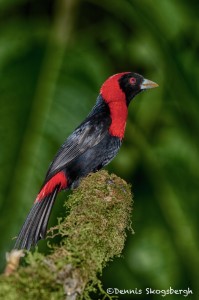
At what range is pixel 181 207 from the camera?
424 cm

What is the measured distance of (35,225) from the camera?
13.9 ft

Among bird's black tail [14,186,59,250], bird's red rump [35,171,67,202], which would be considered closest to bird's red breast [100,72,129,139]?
bird's red rump [35,171,67,202]

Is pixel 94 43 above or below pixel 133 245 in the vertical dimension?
above

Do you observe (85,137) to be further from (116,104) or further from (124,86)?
(124,86)

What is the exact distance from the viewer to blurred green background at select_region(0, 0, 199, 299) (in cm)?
410

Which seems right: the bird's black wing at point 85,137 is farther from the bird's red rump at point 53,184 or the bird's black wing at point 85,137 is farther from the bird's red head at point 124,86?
the bird's red head at point 124,86

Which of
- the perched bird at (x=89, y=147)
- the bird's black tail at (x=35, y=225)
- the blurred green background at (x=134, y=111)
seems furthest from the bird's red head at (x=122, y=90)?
the bird's black tail at (x=35, y=225)

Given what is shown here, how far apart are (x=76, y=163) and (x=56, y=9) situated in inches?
46.0

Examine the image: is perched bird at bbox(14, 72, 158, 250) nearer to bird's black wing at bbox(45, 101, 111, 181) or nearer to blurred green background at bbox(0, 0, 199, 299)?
bird's black wing at bbox(45, 101, 111, 181)

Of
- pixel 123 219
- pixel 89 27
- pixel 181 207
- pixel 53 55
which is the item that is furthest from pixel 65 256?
pixel 89 27

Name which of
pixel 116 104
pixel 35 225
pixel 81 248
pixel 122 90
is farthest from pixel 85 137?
pixel 81 248

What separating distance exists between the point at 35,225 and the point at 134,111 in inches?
46.4

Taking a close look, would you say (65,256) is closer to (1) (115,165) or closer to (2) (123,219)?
(2) (123,219)

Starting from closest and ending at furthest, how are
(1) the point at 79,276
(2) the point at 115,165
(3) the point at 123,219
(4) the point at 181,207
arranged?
(1) the point at 79,276
(3) the point at 123,219
(4) the point at 181,207
(2) the point at 115,165
